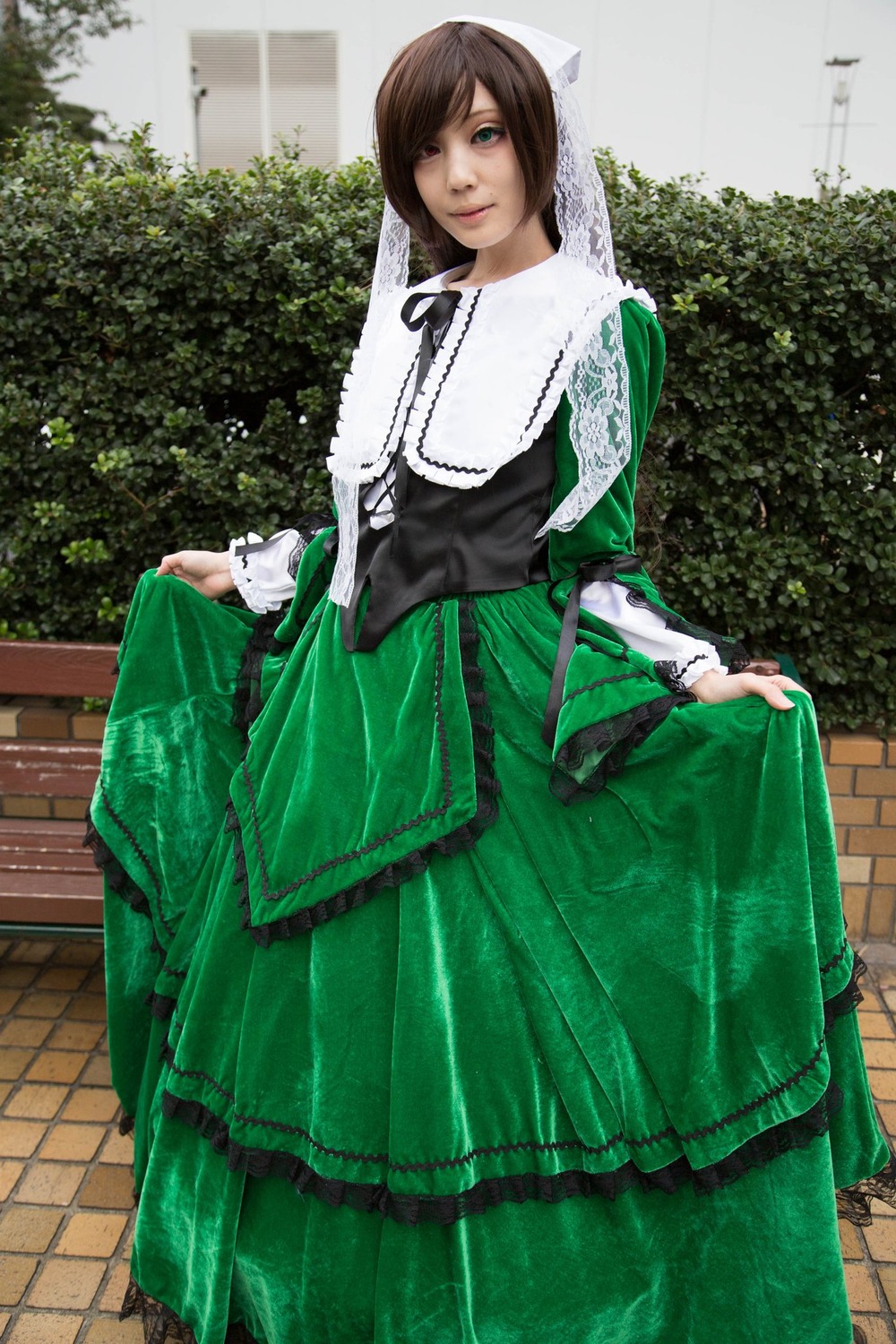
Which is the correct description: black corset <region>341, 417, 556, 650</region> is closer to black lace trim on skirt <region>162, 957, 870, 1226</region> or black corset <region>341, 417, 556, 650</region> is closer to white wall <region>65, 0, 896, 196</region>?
black lace trim on skirt <region>162, 957, 870, 1226</region>

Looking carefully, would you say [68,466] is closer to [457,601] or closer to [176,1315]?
[457,601]

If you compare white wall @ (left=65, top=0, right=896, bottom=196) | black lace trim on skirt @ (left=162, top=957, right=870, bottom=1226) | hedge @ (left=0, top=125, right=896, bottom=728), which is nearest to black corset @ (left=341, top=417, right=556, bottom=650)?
black lace trim on skirt @ (left=162, top=957, right=870, bottom=1226)

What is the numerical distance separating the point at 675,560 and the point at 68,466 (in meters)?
1.65

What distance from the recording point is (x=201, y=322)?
2.86m

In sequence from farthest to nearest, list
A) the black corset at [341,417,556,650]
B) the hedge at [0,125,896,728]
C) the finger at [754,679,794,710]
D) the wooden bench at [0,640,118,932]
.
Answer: the hedge at [0,125,896,728] < the wooden bench at [0,640,118,932] < the black corset at [341,417,556,650] < the finger at [754,679,794,710]

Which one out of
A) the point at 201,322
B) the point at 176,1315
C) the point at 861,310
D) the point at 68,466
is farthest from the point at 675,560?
the point at 176,1315

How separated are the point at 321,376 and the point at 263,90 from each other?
345 inches

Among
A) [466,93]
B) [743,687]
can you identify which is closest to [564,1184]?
[743,687]

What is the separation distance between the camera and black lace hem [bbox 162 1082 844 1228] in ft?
4.89

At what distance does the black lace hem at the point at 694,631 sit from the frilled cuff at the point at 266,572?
599 millimetres

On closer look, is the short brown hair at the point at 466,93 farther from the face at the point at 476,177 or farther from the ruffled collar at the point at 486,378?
the ruffled collar at the point at 486,378

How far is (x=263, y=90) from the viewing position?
1021cm

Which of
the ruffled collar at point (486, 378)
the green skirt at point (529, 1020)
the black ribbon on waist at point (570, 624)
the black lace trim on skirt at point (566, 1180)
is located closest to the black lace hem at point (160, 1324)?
the green skirt at point (529, 1020)

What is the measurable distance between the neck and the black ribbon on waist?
0.46 m
